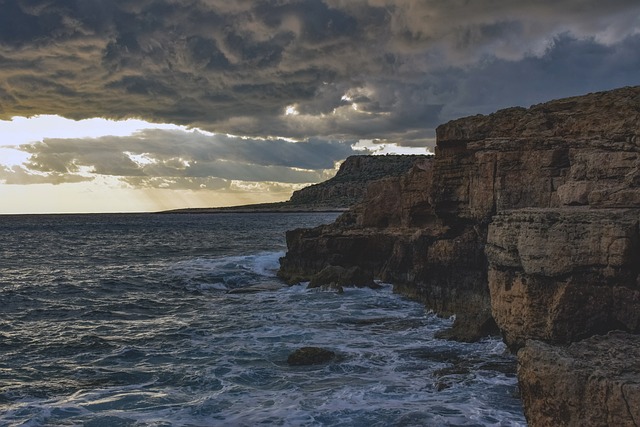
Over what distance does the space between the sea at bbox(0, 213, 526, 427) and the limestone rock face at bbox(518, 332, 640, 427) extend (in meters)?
3.45

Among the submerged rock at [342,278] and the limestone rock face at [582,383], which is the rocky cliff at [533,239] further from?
the submerged rock at [342,278]

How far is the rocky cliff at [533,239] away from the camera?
32.2 feet

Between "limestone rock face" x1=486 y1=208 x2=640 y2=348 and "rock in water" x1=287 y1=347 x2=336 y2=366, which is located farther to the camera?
"rock in water" x1=287 y1=347 x2=336 y2=366

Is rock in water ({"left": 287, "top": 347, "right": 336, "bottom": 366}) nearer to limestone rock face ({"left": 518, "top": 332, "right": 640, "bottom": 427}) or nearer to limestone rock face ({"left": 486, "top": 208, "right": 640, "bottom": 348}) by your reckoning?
limestone rock face ({"left": 486, "top": 208, "right": 640, "bottom": 348})

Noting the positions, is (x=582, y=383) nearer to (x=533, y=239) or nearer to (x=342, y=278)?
(x=533, y=239)

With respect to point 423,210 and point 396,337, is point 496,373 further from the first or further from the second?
point 423,210

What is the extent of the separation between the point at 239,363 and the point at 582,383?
11.3 metres

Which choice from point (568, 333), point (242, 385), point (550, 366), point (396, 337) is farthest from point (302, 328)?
point (550, 366)

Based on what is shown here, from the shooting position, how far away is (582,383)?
7738 millimetres

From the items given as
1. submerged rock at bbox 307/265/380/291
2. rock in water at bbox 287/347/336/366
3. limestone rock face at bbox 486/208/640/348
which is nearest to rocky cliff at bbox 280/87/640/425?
limestone rock face at bbox 486/208/640/348

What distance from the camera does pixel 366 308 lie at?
25375mm

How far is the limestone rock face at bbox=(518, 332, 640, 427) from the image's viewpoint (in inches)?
288

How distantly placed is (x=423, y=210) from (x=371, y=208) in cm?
547

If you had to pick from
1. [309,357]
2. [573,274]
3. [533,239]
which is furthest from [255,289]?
[573,274]
